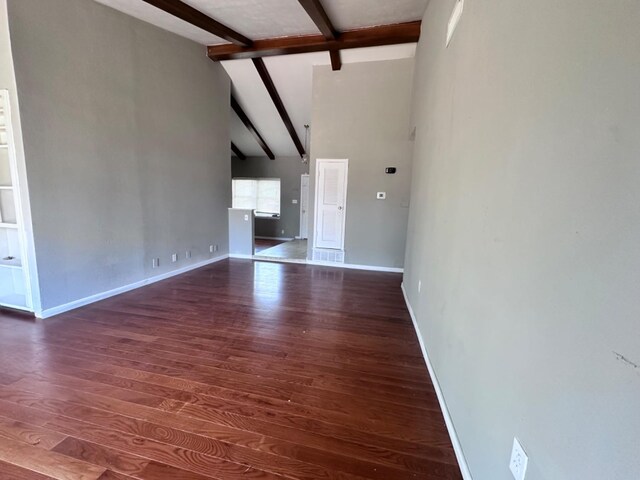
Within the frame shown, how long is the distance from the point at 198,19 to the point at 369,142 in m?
3.08

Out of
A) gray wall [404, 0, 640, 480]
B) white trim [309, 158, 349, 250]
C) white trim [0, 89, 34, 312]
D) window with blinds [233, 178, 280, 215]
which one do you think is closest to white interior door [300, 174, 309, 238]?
window with blinds [233, 178, 280, 215]

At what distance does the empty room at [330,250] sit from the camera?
741 millimetres

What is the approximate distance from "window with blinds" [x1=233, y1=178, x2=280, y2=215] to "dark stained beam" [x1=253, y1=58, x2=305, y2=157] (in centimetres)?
185

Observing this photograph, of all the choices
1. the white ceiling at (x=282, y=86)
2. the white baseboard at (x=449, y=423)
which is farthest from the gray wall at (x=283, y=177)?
the white baseboard at (x=449, y=423)

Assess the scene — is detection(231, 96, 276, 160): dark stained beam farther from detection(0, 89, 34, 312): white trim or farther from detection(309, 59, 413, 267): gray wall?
detection(0, 89, 34, 312): white trim

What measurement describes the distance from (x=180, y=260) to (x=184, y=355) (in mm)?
2825

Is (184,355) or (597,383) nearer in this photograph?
(597,383)

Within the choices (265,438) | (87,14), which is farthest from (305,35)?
(265,438)

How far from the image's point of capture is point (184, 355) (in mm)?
2496

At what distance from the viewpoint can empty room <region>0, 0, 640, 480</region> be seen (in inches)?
29.2

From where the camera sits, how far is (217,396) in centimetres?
201

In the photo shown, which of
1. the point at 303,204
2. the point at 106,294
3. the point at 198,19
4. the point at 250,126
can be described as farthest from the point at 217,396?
the point at 303,204

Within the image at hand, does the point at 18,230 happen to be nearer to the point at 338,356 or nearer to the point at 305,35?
the point at 338,356

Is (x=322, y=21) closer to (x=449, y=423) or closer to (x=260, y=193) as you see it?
(x=449, y=423)
